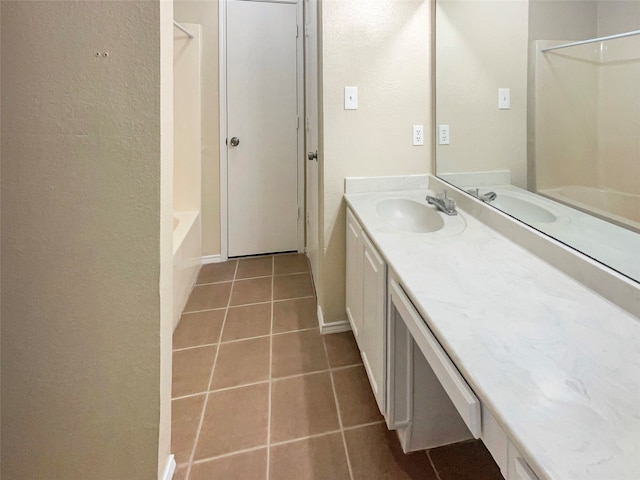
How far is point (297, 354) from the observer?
6.14ft

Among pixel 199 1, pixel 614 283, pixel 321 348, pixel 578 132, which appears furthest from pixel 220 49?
pixel 614 283

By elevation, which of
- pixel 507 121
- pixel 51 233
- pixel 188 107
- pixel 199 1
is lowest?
pixel 51 233

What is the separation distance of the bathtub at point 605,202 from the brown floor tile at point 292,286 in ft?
5.66

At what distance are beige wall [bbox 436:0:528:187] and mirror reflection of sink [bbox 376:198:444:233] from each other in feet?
0.94

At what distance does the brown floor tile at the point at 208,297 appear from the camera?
7.82 feet

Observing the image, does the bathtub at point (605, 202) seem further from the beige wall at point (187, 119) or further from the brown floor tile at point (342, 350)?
the beige wall at point (187, 119)

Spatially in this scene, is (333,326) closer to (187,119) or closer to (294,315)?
(294,315)

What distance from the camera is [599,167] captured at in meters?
1.00

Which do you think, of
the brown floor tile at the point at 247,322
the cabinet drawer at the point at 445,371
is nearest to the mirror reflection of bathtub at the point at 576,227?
the cabinet drawer at the point at 445,371

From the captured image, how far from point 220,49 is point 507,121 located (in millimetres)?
2373

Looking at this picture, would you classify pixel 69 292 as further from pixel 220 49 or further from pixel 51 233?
pixel 220 49

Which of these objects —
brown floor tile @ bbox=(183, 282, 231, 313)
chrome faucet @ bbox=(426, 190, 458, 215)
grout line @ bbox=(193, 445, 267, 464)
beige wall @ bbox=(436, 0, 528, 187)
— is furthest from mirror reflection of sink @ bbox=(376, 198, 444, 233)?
brown floor tile @ bbox=(183, 282, 231, 313)

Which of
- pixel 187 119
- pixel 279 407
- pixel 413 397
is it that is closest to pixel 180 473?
pixel 279 407

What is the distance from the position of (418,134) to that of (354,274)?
87 centimetres
